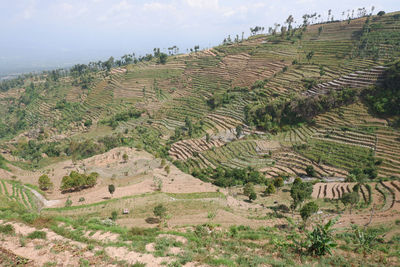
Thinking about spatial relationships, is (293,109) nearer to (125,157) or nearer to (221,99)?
(221,99)

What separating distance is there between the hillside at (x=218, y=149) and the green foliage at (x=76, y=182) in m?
0.34

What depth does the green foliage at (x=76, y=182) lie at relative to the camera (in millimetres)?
24734

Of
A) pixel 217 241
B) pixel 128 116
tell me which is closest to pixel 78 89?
pixel 128 116

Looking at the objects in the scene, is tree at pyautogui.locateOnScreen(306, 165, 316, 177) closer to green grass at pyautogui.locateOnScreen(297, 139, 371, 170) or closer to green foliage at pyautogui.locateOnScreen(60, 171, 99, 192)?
green grass at pyautogui.locateOnScreen(297, 139, 371, 170)

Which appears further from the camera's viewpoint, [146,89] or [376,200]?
[146,89]

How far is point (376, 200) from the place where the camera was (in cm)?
2148

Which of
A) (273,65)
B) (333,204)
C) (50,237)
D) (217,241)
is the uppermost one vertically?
(273,65)

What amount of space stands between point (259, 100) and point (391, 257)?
41663 millimetres

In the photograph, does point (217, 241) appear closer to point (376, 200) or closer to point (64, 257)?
point (64, 257)

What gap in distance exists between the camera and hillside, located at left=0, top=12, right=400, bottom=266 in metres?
11.3

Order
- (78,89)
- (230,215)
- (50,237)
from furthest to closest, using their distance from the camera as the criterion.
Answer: (78,89) → (230,215) → (50,237)

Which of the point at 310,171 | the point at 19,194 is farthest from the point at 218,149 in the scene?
the point at 19,194

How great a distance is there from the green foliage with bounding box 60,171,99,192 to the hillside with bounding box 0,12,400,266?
339 millimetres

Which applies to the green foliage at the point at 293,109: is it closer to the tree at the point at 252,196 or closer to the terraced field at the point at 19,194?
the tree at the point at 252,196
